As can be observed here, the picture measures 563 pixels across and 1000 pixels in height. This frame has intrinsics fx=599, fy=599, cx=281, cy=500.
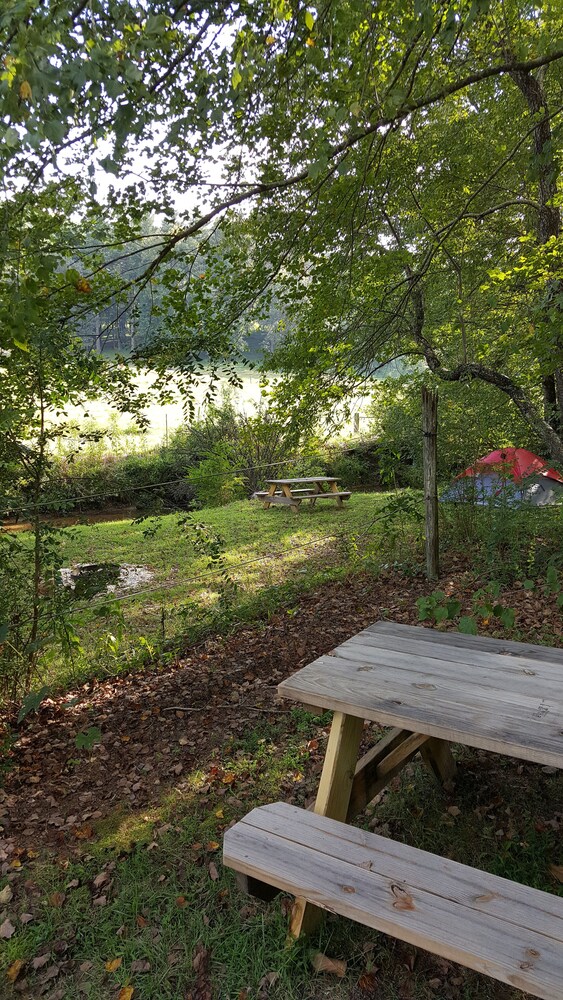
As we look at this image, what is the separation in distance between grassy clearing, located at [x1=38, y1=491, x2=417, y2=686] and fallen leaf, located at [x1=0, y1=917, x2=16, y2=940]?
1959 millimetres

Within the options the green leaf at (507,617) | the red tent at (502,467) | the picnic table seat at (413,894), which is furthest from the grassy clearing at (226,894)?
the red tent at (502,467)

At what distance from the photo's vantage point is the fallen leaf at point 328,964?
6.43 ft

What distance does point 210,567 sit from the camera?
17.5 ft

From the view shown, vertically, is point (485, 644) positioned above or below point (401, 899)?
above

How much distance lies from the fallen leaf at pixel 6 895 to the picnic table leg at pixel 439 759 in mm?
1878

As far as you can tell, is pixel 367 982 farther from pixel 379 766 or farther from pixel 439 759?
pixel 439 759

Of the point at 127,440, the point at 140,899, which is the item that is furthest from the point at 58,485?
the point at 127,440

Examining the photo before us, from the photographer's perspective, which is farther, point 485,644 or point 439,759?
point 439,759

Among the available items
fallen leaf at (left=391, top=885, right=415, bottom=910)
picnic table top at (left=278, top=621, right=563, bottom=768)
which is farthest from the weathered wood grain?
fallen leaf at (left=391, top=885, right=415, bottom=910)

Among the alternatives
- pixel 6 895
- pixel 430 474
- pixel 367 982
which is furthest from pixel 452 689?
A: pixel 430 474

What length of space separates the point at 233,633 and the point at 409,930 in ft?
13.2

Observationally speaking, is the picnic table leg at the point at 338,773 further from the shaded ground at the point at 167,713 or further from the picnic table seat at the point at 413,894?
the shaded ground at the point at 167,713

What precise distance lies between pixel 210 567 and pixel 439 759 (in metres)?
2.92

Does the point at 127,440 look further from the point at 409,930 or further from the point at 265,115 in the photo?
the point at 409,930
